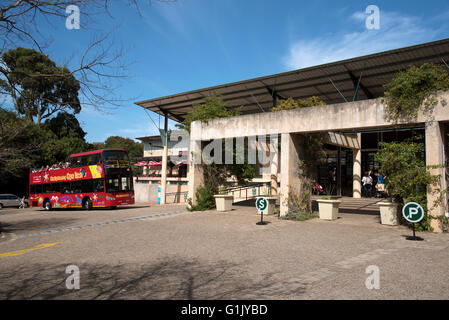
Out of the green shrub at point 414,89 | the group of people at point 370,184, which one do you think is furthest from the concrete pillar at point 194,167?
the group of people at point 370,184

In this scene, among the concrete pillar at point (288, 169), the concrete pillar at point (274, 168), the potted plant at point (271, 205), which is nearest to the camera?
the concrete pillar at point (288, 169)

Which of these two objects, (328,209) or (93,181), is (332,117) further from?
(93,181)

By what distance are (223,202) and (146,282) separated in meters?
10.7

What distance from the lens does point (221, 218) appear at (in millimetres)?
13578

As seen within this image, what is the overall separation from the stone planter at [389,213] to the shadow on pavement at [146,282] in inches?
273

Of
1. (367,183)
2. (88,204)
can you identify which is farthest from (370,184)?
(88,204)

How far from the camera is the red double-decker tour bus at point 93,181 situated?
757 inches

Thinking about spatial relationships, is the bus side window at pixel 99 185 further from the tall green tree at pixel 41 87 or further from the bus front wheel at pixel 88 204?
the tall green tree at pixel 41 87

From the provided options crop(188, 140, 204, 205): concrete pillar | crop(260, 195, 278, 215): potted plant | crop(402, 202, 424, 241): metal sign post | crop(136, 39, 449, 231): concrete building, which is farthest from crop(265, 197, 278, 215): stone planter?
crop(402, 202, 424, 241): metal sign post

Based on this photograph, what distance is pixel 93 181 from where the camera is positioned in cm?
1969

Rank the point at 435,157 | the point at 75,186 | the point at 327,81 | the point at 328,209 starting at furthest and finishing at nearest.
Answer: the point at 75,186 → the point at 327,81 → the point at 328,209 → the point at 435,157

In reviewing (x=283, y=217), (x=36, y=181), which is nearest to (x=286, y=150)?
(x=283, y=217)
